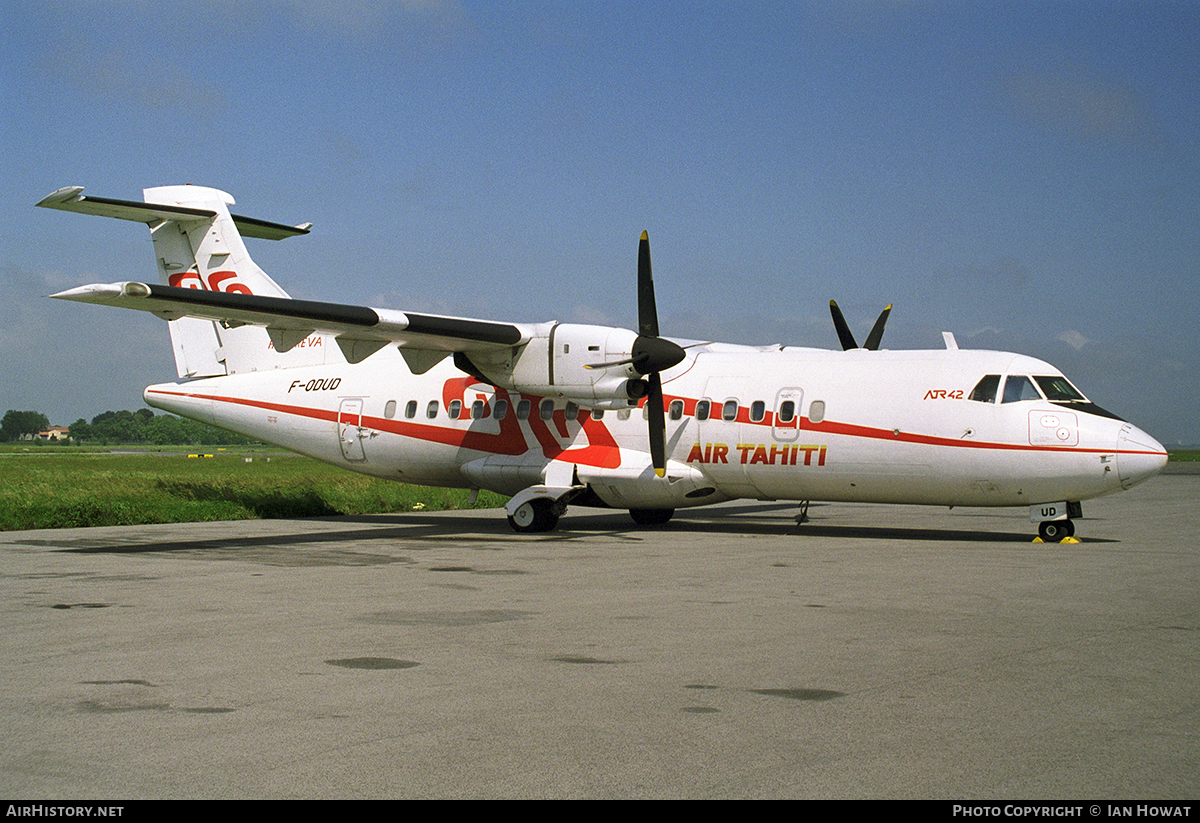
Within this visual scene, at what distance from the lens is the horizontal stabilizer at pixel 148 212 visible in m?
18.7

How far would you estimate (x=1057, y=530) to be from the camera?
1644 centimetres

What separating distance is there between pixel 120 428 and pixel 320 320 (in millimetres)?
183755

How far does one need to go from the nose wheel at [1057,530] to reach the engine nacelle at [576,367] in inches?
265

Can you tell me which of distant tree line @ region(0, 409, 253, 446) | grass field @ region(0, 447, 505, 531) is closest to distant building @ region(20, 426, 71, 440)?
distant tree line @ region(0, 409, 253, 446)

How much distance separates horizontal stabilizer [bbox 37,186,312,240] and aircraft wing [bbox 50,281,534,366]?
4.00 m

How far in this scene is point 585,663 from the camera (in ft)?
23.9

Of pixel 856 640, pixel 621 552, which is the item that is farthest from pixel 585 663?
pixel 621 552

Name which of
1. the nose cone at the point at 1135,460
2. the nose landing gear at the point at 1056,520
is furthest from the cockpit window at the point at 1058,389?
the nose landing gear at the point at 1056,520

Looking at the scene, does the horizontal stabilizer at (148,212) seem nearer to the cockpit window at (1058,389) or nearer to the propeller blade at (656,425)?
the propeller blade at (656,425)

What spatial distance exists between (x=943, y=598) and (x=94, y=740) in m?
7.81

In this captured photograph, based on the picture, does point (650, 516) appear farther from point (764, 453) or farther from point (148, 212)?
point (148, 212)

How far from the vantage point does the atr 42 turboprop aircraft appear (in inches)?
629

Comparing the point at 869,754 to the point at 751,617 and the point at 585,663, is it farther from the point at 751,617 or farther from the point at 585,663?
the point at 751,617

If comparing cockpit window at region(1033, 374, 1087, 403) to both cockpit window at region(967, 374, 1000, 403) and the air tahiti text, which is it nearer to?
cockpit window at region(967, 374, 1000, 403)
